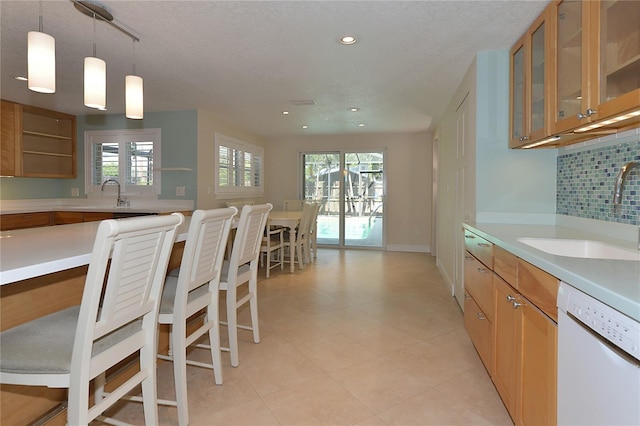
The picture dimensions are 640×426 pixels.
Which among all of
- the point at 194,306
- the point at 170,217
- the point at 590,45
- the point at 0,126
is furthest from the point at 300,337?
the point at 0,126

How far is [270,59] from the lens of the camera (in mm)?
3074

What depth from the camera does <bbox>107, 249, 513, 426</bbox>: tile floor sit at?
74.4 inches

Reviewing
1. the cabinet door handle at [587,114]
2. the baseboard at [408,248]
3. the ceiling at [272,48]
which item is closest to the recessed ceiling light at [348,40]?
the ceiling at [272,48]

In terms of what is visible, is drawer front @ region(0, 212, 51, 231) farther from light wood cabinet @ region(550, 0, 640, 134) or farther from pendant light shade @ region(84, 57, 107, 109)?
light wood cabinet @ region(550, 0, 640, 134)

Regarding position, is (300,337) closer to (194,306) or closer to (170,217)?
(194,306)

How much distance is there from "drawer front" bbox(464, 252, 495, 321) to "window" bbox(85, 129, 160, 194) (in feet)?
14.1

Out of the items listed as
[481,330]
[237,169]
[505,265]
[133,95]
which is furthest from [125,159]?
[505,265]

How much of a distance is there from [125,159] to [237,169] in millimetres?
1717

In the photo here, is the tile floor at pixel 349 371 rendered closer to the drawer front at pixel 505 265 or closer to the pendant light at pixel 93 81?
the drawer front at pixel 505 265

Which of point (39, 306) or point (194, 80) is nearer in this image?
point (39, 306)

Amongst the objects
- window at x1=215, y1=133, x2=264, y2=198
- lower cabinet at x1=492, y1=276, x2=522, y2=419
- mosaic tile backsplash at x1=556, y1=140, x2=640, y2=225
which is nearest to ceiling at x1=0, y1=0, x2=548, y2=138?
mosaic tile backsplash at x1=556, y1=140, x2=640, y2=225

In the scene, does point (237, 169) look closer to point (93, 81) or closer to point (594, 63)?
point (93, 81)

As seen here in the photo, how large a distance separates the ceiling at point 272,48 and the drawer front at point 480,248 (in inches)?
54.3

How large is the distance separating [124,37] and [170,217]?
202 cm
